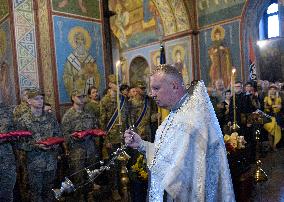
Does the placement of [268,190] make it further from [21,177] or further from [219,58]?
[219,58]

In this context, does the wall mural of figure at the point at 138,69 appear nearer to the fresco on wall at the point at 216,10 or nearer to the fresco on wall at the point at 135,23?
the fresco on wall at the point at 135,23

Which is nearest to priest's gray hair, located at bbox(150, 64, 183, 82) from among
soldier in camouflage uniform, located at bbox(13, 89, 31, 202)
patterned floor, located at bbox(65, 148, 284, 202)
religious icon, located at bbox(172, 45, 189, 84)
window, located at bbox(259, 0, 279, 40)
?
soldier in camouflage uniform, located at bbox(13, 89, 31, 202)

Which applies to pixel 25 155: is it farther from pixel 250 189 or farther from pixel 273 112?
pixel 273 112

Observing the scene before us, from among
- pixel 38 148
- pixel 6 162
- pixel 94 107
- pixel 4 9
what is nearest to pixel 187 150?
pixel 38 148

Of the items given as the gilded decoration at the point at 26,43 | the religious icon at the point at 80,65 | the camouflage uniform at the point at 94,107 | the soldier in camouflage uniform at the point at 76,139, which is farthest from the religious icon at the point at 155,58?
the soldier in camouflage uniform at the point at 76,139

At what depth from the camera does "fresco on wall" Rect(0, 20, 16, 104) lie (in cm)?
607

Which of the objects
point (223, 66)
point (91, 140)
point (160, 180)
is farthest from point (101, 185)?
point (223, 66)

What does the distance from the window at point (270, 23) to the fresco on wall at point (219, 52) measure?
5.87m

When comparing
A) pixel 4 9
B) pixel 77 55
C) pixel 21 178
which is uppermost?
pixel 4 9

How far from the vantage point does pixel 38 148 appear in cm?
361

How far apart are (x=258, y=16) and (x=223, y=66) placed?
79.2 inches

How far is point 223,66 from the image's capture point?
10.9 m

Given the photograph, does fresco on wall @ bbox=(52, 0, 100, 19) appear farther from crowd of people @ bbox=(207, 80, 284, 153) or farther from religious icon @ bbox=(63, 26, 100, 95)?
crowd of people @ bbox=(207, 80, 284, 153)

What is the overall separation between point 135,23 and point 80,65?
36.1 feet
